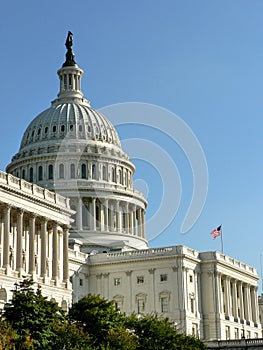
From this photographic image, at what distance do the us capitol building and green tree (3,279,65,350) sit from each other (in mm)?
21204

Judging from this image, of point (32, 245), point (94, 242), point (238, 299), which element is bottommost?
point (32, 245)

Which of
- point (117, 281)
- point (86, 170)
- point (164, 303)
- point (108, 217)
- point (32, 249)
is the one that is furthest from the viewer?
point (86, 170)

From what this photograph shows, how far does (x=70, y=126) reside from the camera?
187500mm

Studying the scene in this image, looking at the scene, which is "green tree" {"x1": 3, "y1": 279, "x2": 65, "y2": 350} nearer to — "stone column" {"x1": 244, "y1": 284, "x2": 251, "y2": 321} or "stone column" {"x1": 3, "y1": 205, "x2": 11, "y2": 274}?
"stone column" {"x1": 3, "y1": 205, "x2": 11, "y2": 274}

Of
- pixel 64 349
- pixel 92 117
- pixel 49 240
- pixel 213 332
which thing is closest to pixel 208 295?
pixel 213 332

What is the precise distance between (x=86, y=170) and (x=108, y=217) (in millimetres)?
12030

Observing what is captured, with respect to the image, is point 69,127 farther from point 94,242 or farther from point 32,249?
point 32,249

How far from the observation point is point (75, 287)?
148125 millimetres

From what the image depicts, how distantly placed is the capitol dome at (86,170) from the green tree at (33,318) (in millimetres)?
82497

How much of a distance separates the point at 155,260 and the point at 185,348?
45.2m

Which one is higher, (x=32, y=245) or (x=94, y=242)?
(x=94, y=242)

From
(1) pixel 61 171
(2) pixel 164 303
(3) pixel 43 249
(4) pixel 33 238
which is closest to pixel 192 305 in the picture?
(2) pixel 164 303

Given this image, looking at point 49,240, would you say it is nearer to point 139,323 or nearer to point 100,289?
point 139,323

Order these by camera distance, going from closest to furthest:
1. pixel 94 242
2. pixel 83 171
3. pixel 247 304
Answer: pixel 247 304, pixel 94 242, pixel 83 171
